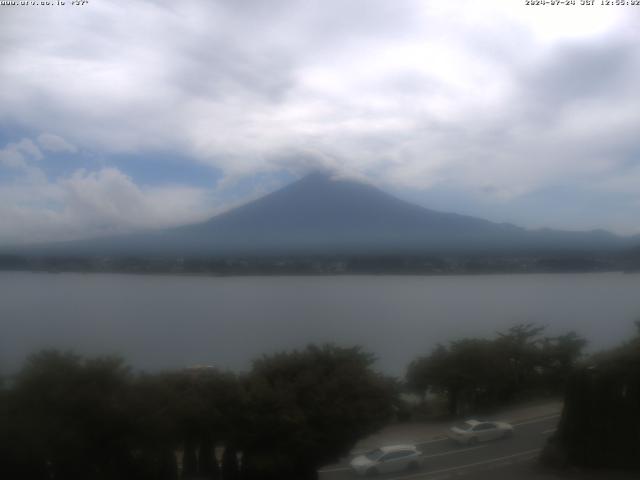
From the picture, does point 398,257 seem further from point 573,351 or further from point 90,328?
point 90,328

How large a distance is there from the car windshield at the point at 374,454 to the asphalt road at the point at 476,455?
19 cm

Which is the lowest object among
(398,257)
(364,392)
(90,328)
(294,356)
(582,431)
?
(582,431)

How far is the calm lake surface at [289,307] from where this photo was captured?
18.2 feet

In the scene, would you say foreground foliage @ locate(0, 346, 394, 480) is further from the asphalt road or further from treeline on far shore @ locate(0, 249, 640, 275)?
treeline on far shore @ locate(0, 249, 640, 275)

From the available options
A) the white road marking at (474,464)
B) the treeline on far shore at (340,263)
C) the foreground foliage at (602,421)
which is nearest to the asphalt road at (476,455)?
the white road marking at (474,464)

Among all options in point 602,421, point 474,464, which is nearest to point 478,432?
point 474,464

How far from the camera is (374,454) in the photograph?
5145 mm

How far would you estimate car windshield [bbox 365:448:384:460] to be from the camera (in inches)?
200

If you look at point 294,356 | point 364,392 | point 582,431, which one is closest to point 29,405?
point 294,356

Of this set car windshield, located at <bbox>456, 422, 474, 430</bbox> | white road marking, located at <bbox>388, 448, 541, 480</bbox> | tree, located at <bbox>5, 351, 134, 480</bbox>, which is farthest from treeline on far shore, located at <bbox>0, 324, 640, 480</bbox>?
white road marking, located at <bbox>388, 448, 541, 480</bbox>

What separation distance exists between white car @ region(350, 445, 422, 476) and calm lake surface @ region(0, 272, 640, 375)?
0.76 meters

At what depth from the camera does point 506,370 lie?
5.84 metres

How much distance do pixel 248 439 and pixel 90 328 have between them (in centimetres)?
167

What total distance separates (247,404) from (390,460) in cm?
128
